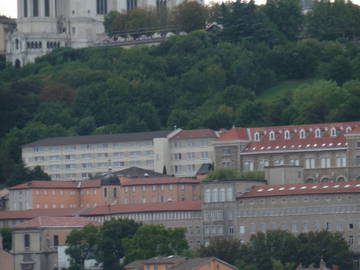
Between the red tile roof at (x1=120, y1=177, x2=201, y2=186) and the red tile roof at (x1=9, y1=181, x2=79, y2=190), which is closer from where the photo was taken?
the red tile roof at (x1=120, y1=177, x2=201, y2=186)

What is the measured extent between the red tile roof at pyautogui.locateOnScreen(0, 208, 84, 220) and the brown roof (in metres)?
11.7

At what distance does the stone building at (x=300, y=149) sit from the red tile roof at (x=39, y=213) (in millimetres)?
9671

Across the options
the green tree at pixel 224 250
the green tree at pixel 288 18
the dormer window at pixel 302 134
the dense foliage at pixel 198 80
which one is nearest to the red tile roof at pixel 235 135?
the dormer window at pixel 302 134

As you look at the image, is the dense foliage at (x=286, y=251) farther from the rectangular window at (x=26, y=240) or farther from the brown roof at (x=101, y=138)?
the brown roof at (x=101, y=138)

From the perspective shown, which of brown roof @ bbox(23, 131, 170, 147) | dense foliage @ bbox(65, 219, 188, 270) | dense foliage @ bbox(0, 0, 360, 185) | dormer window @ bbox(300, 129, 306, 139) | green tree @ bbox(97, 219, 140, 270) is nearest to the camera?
dense foliage @ bbox(65, 219, 188, 270)

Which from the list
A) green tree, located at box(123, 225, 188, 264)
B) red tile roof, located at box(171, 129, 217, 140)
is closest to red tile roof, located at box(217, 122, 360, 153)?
red tile roof, located at box(171, 129, 217, 140)

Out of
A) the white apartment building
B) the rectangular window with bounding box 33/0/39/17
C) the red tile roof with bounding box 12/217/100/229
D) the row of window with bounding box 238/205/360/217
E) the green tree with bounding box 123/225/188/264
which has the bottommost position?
the green tree with bounding box 123/225/188/264

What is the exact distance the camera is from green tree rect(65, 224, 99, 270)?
→ 123000 millimetres

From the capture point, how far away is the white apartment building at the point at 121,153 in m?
146

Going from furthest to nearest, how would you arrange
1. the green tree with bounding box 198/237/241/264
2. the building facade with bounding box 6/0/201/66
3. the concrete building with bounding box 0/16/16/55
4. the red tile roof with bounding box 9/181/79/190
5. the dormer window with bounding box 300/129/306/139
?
1. the concrete building with bounding box 0/16/16/55
2. the building facade with bounding box 6/0/201/66
3. the red tile roof with bounding box 9/181/79/190
4. the dormer window with bounding box 300/129/306/139
5. the green tree with bounding box 198/237/241/264

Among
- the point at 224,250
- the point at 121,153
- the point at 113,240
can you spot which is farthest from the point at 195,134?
the point at 224,250

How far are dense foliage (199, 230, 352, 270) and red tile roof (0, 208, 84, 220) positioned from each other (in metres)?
19.7

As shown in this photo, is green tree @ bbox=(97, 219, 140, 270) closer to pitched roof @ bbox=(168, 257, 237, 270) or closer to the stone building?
pitched roof @ bbox=(168, 257, 237, 270)

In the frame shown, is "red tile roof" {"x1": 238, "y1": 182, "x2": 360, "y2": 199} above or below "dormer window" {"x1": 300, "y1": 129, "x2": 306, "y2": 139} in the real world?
below
